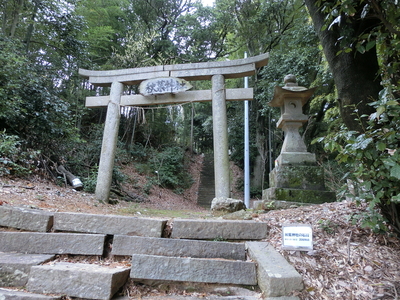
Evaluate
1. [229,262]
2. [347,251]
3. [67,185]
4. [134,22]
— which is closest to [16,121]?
[67,185]

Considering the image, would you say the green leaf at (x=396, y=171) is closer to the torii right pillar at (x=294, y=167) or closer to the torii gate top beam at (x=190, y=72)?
the torii right pillar at (x=294, y=167)

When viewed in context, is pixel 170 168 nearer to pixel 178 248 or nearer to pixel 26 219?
pixel 26 219

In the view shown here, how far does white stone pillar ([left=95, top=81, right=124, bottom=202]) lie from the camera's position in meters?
6.06

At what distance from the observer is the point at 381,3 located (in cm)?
209

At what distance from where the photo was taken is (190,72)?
6141 millimetres

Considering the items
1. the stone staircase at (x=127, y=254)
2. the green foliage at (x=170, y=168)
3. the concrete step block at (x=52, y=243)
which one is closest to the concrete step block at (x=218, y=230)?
the stone staircase at (x=127, y=254)

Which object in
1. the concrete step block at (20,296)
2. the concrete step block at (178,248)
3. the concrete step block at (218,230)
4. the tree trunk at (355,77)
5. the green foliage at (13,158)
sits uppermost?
the tree trunk at (355,77)

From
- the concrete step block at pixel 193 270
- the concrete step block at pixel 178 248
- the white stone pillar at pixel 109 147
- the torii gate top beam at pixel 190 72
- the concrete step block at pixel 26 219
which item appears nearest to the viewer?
the concrete step block at pixel 193 270

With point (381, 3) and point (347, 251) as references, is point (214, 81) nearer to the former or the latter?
point (381, 3)

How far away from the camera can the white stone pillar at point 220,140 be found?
17.8 ft

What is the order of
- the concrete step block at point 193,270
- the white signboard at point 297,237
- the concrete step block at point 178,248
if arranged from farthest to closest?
1. the concrete step block at point 178,248
2. the white signboard at point 297,237
3. the concrete step block at point 193,270

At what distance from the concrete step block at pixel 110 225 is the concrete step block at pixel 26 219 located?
100mm

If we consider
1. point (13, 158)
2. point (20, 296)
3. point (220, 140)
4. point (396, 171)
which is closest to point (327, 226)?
point (396, 171)

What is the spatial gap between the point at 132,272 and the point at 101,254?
1.56ft
